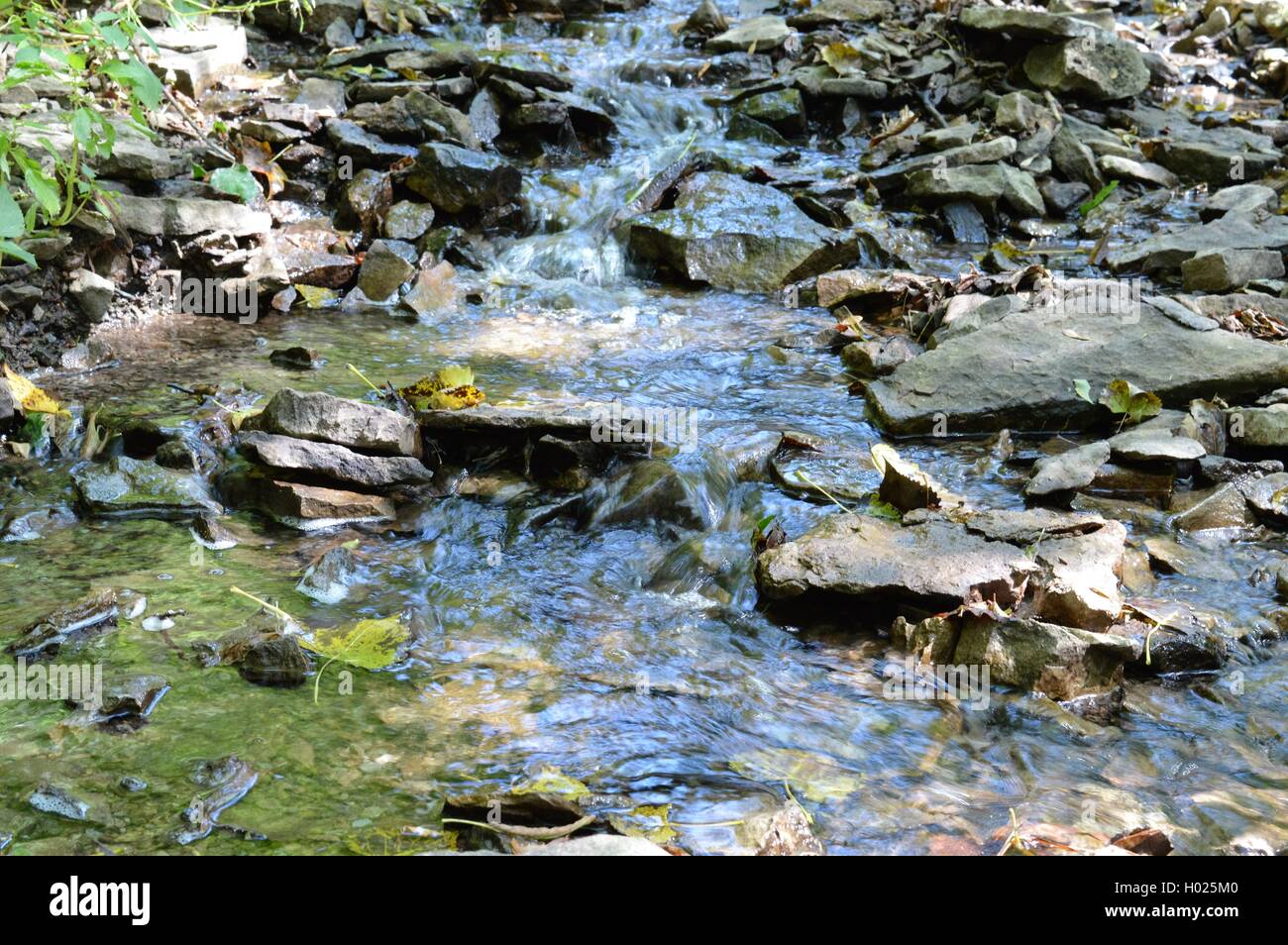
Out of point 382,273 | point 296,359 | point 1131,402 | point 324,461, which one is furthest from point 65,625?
point 1131,402

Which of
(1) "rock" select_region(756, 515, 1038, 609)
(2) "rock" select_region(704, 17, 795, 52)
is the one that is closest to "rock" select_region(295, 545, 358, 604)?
(1) "rock" select_region(756, 515, 1038, 609)

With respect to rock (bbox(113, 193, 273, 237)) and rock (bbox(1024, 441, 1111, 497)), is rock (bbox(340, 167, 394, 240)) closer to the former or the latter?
rock (bbox(113, 193, 273, 237))

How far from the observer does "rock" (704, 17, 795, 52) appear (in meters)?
11.1

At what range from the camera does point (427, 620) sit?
371cm

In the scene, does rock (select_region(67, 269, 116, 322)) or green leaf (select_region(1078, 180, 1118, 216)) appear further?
green leaf (select_region(1078, 180, 1118, 216))

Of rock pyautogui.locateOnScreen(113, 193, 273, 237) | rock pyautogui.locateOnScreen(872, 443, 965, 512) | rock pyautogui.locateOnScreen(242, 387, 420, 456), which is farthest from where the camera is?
rock pyautogui.locateOnScreen(113, 193, 273, 237)

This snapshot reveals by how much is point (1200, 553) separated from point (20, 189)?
6.21m

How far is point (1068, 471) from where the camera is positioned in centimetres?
453

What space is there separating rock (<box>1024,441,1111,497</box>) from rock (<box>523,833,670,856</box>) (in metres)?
2.80

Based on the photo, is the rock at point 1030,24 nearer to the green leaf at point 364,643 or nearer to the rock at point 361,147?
the rock at point 361,147

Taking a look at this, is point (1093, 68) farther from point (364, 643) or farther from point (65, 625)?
point (65, 625)
